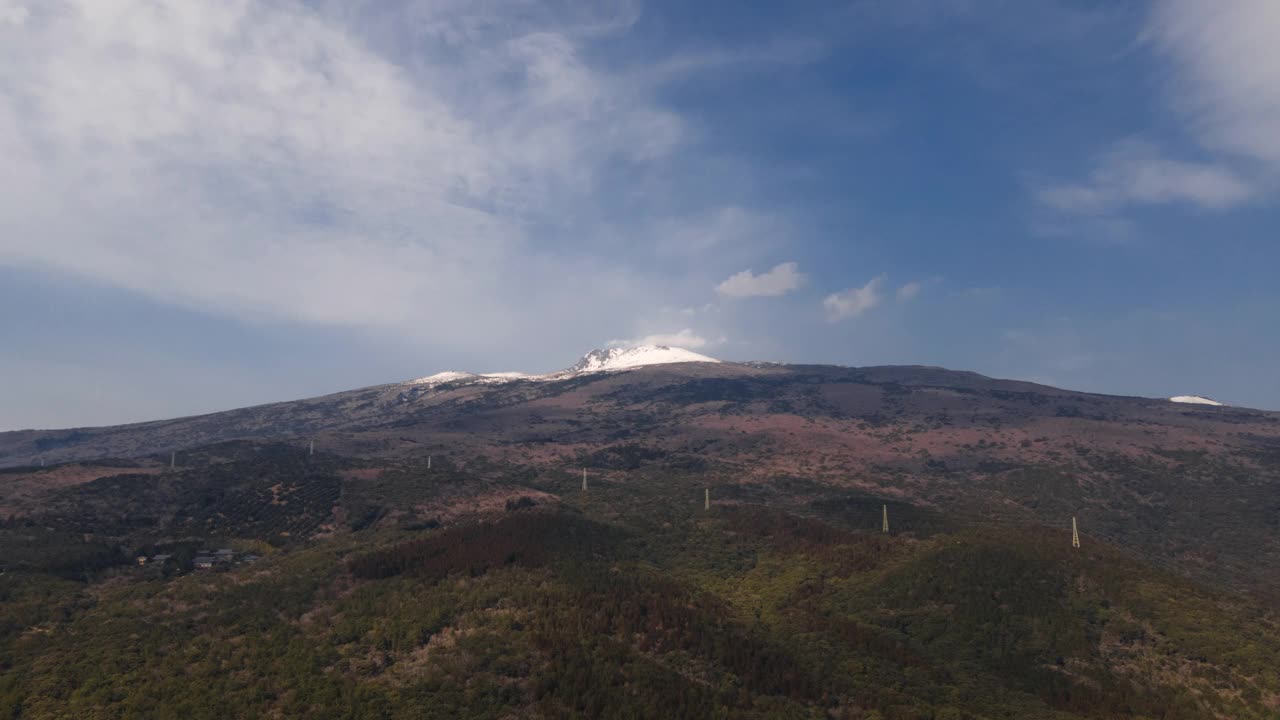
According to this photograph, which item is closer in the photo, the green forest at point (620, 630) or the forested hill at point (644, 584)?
the green forest at point (620, 630)

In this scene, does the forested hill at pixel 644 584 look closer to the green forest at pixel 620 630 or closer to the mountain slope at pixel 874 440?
the green forest at pixel 620 630

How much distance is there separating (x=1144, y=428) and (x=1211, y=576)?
54.8 metres

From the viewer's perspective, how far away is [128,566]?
44750mm

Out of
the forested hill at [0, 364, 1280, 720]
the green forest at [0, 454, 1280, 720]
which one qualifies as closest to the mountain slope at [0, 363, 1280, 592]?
the forested hill at [0, 364, 1280, 720]

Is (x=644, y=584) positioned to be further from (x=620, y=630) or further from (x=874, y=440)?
(x=874, y=440)

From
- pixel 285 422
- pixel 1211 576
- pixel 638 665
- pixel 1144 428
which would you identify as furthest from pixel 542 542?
pixel 285 422

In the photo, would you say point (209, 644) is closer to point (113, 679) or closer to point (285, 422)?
point (113, 679)

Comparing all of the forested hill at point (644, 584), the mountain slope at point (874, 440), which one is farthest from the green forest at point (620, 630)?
the mountain slope at point (874, 440)

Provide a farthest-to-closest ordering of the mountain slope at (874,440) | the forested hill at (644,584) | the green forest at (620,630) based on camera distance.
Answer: the mountain slope at (874,440) → the forested hill at (644,584) → the green forest at (620,630)

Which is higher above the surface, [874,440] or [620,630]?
[874,440]

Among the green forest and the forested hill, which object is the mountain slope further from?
the green forest

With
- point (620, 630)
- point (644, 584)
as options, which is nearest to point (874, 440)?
point (644, 584)

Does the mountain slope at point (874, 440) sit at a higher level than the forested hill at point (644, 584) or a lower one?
higher

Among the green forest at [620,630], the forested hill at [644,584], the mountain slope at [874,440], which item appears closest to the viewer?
the green forest at [620,630]
